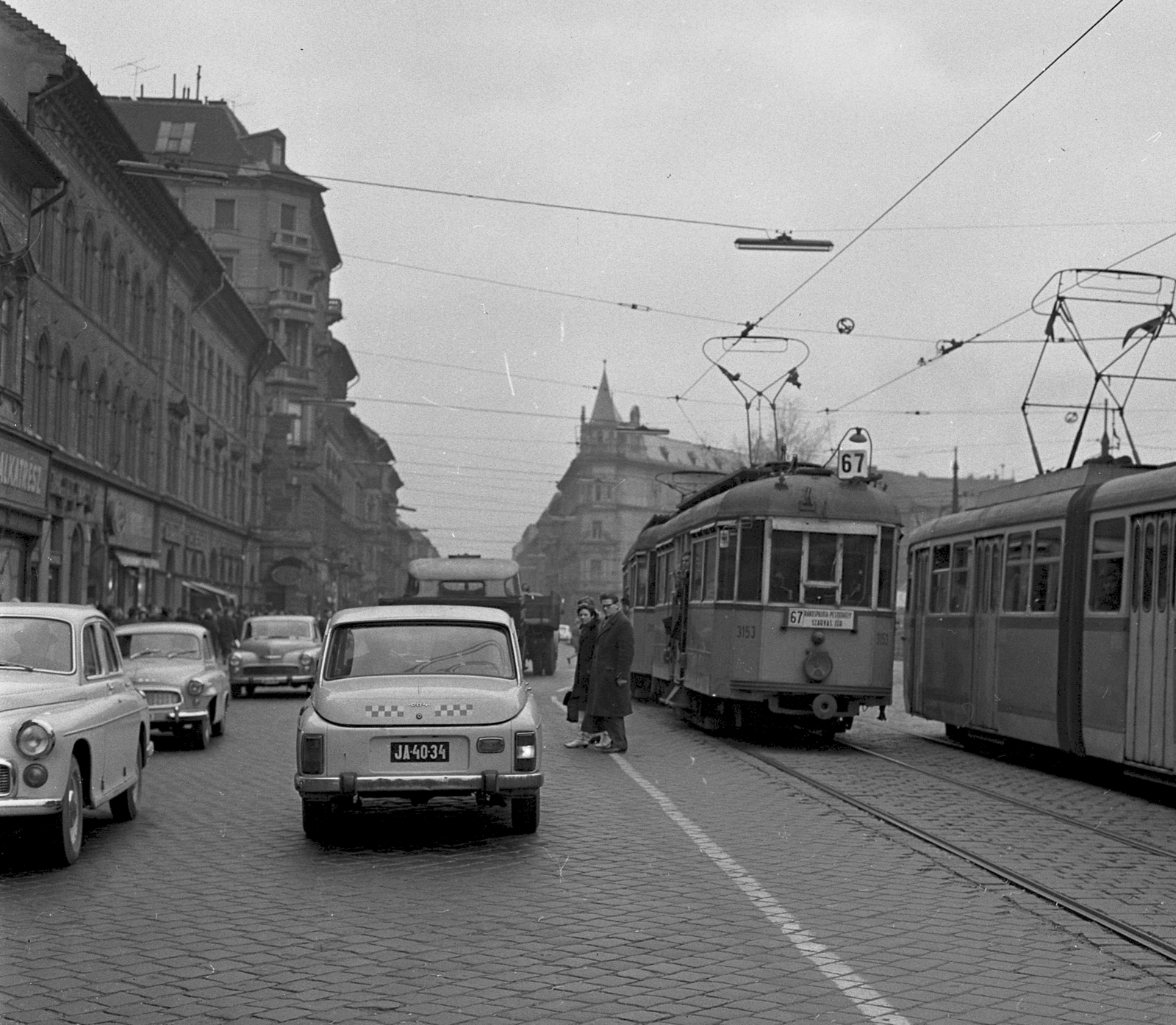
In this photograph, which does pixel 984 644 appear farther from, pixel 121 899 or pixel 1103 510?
pixel 121 899

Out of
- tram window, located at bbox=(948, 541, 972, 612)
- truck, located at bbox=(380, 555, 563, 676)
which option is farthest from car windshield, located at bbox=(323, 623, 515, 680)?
truck, located at bbox=(380, 555, 563, 676)

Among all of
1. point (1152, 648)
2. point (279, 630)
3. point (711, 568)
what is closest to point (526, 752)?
point (1152, 648)

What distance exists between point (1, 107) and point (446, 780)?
2191 centimetres

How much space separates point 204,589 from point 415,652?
43.2 metres

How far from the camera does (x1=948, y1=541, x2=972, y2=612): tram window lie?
19625 mm

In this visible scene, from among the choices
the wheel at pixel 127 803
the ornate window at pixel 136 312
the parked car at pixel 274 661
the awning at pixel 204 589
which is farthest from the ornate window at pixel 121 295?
the wheel at pixel 127 803

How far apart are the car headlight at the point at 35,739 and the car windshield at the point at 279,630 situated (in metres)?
22.4

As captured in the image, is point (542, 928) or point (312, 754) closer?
point (542, 928)

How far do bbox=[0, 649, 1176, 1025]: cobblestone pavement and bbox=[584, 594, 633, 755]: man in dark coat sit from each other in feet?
16.1

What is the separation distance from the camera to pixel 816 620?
64.2ft

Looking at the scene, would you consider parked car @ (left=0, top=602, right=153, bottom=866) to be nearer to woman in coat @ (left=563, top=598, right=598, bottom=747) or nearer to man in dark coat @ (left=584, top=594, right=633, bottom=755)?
man in dark coat @ (left=584, top=594, right=633, bottom=755)

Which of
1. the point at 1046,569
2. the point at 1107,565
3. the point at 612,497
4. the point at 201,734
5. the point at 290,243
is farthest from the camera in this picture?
the point at 612,497

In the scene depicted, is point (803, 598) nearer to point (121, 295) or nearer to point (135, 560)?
point (121, 295)

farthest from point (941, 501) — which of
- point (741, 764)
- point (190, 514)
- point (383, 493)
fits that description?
point (741, 764)
